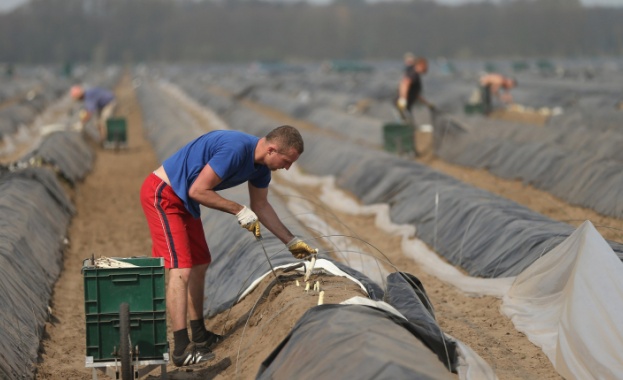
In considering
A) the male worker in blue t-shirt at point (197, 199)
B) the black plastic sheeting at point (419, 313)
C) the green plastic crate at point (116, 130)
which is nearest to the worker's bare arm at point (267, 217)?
the male worker in blue t-shirt at point (197, 199)

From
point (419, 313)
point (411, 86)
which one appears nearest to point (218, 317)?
point (419, 313)

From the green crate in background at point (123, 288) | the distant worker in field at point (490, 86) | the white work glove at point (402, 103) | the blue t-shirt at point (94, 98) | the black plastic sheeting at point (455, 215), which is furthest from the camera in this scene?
the distant worker in field at point (490, 86)

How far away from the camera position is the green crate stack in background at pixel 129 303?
6051 millimetres

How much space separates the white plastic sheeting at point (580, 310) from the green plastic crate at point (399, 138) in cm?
1075

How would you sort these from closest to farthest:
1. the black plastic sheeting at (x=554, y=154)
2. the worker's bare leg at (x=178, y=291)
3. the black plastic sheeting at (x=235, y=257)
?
the worker's bare leg at (x=178, y=291) < the black plastic sheeting at (x=235, y=257) < the black plastic sheeting at (x=554, y=154)

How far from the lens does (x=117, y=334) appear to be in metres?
6.11

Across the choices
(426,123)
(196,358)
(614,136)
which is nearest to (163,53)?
(426,123)

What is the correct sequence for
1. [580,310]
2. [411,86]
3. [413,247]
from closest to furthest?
1. [580,310]
2. [413,247]
3. [411,86]

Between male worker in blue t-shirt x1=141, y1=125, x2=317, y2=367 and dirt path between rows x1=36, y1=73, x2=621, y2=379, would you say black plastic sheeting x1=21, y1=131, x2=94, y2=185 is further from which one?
male worker in blue t-shirt x1=141, y1=125, x2=317, y2=367

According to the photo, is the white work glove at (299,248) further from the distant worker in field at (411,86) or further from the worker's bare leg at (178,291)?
the distant worker in field at (411,86)

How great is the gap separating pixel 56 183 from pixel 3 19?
493 feet

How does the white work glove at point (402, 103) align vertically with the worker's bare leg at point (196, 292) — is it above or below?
above

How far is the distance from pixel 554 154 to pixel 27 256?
29.0 ft

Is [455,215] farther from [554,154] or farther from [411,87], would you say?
[411,87]
